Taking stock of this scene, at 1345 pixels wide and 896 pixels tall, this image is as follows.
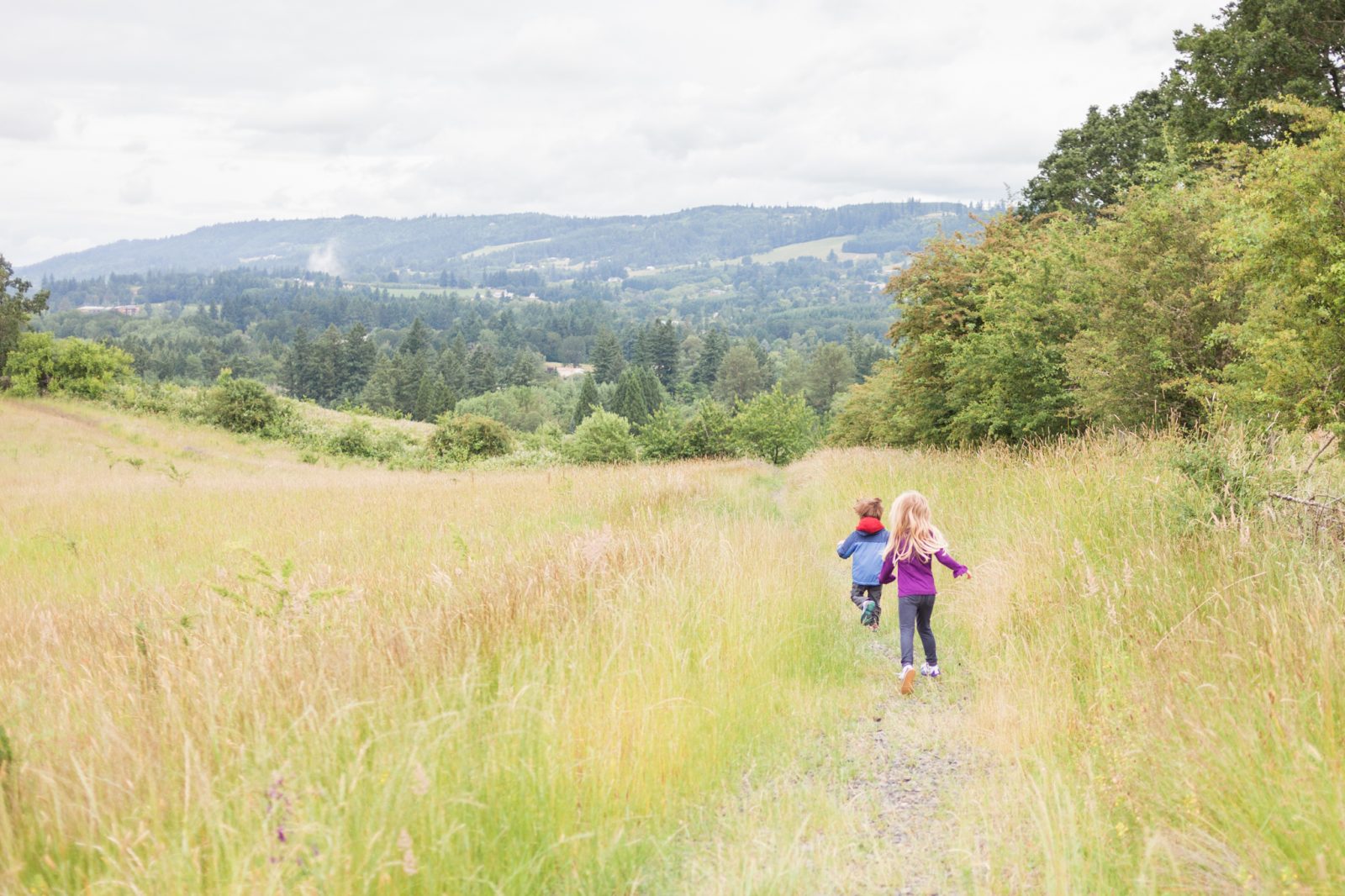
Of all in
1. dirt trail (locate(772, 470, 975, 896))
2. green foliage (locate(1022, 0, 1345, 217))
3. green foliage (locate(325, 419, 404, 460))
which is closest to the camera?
dirt trail (locate(772, 470, 975, 896))

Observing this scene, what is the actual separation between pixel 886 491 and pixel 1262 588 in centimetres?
934

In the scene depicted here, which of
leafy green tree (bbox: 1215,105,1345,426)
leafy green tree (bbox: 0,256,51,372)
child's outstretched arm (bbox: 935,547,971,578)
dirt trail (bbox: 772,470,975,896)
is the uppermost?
leafy green tree (bbox: 0,256,51,372)

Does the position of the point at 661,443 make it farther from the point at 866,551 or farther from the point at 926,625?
the point at 926,625

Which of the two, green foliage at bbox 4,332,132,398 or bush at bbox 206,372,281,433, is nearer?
bush at bbox 206,372,281,433

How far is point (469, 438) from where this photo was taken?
42.0 metres

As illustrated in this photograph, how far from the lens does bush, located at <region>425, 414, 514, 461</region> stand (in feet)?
136

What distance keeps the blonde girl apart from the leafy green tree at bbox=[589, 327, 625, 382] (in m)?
136

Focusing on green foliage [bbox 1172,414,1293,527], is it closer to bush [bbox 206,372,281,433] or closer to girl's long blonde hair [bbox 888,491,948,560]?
girl's long blonde hair [bbox 888,491,948,560]

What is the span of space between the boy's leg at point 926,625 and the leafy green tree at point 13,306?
53.9 m

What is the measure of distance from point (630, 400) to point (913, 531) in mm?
93237

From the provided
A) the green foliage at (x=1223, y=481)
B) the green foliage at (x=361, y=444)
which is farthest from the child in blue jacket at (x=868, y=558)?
the green foliage at (x=361, y=444)

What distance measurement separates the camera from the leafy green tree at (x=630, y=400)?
97.1 meters

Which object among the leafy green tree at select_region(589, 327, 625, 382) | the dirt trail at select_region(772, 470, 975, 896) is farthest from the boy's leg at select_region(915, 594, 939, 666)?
the leafy green tree at select_region(589, 327, 625, 382)

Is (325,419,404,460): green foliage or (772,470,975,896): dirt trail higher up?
(772,470,975,896): dirt trail
